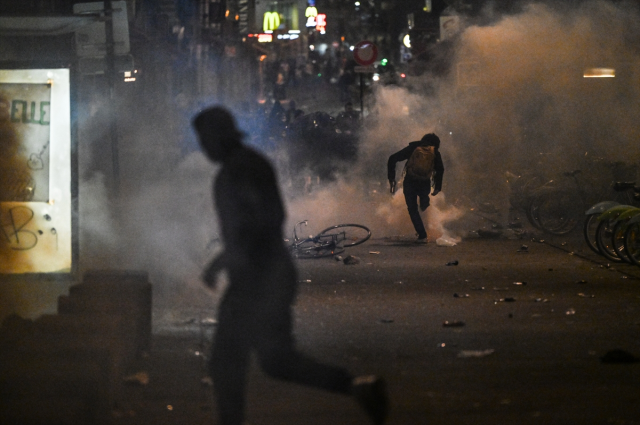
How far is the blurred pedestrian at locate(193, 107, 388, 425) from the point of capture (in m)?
4.11

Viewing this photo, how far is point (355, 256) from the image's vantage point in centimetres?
1120

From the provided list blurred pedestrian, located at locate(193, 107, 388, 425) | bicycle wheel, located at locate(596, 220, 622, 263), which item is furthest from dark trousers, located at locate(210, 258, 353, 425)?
bicycle wheel, located at locate(596, 220, 622, 263)

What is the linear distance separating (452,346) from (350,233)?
21.0 feet

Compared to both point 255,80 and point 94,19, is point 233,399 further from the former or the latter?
point 255,80

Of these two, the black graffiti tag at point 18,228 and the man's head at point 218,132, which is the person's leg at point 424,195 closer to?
the black graffiti tag at point 18,228

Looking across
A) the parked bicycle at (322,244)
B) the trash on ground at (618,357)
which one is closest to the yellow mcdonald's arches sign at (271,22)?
the parked bicycle at (322,244)

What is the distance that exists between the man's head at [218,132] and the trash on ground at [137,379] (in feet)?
6.39

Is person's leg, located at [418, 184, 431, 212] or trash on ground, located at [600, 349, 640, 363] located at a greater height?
person's leg, located at [418, 184, 431, 212]

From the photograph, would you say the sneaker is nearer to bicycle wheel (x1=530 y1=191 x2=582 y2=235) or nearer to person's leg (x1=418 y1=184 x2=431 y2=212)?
person's leg (x1=418 y1=184 x2=431 y2=212)

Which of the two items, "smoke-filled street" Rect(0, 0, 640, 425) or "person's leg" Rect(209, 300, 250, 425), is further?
"smoke-filled street" Rect(0, 0, 640, 425)

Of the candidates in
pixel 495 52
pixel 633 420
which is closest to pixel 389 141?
pixel 495 52

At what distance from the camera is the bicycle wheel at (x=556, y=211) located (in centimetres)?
1282

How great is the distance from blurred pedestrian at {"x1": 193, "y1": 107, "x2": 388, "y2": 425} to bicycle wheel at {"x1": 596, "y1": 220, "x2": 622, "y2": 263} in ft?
22.9

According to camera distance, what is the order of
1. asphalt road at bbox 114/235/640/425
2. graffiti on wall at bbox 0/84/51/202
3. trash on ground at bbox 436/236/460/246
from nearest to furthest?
asphalt road at bbox 114/235/640/425 < graffiti on wall at bbox 0/84/51/202 < trash on ground at bbox 436/236/460/246
